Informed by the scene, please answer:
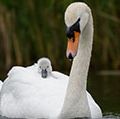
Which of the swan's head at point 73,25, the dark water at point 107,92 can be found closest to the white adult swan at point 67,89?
the swan's head at point 73,25

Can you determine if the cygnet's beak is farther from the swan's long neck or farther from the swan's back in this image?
the swan's long neck

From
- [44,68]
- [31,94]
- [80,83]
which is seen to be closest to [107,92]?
[44,68]

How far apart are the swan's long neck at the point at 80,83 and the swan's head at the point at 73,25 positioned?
1.31 ft

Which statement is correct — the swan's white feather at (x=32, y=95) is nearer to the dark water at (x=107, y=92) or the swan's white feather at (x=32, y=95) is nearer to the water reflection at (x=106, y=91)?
the dark water at (x=107, y=92)

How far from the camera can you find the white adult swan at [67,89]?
7895 millimetres

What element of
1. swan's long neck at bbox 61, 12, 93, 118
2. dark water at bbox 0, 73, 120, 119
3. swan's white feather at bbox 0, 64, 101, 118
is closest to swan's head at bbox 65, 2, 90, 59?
swan's long neck at bbox 61, 12, 93, 118

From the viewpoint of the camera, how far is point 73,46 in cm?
770

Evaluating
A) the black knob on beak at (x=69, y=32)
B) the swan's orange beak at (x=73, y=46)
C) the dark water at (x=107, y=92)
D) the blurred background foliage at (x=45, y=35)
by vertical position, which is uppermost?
the blurred background foliage at (x=45, y=35)

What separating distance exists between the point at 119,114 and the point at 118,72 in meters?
Answer: 7.10

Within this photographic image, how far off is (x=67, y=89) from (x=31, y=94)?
2.46 feet

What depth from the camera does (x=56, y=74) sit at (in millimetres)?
10016

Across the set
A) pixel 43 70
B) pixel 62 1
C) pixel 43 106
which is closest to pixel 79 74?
pixel 43 106

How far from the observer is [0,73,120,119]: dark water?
9.76 metres

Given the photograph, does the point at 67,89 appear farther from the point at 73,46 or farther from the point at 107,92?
the point at 107,92
